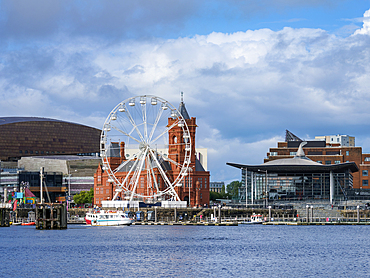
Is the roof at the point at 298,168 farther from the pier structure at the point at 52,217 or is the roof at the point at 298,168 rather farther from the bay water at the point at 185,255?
the pier structure at the point at 52,217

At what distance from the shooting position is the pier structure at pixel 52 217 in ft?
422

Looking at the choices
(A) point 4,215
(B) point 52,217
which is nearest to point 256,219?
(B) point 52,217

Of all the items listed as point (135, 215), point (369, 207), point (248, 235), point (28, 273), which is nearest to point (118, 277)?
point (28, 273)

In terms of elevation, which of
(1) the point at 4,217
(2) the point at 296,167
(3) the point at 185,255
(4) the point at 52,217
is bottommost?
(3) the point at 185,255

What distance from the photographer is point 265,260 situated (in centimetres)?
7419

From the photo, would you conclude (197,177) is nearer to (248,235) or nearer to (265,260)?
(248,235)

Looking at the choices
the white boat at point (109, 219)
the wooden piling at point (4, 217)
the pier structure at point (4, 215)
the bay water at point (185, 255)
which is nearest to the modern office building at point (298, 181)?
the white boat at point (109, 219)

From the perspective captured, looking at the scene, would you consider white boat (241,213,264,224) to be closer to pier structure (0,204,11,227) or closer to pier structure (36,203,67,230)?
pier structure (36,203,67,230)

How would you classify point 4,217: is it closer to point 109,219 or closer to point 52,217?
point 109,219

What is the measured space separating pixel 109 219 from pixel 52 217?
20.1m

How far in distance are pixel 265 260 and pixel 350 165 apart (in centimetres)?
9997

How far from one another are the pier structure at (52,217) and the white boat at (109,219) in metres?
16.3

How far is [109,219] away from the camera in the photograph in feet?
482

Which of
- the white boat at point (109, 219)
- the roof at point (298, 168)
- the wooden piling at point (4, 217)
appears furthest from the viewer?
the roof at point (298, 168)
